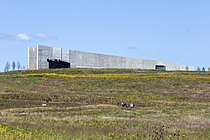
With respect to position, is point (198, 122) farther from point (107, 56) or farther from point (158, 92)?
point (107, 56)

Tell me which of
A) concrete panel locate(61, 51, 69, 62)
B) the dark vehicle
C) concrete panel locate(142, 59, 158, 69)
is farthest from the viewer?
concrete panel locate(142, 59, 158, 69)

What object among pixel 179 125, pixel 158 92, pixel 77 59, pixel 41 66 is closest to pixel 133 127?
pixel 179 125

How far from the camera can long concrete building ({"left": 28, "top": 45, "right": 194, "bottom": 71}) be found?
113688mm

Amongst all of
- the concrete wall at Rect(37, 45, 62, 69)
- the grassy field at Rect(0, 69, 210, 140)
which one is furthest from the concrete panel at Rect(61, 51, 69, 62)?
the grassy field at Rect(0, 69, 210, 140)

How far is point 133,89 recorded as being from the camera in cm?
6538

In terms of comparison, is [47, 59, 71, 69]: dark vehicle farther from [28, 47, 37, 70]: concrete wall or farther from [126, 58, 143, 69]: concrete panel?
[126, 58, 143, 69]: concrete panel

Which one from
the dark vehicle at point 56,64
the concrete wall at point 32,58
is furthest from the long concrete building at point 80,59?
the dark vehicle at point 56,64

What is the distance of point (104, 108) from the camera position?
3872cm

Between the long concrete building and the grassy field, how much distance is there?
1866 cm

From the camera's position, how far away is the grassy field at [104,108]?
2172cm

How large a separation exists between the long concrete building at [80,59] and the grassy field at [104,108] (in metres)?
18.7

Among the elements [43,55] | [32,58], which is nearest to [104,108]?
[43,55]

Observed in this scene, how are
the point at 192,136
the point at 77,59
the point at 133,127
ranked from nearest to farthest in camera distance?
the point at 192,136 < the point at 133,127 < the point at 77,59

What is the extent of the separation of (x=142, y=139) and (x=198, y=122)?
350 inches
